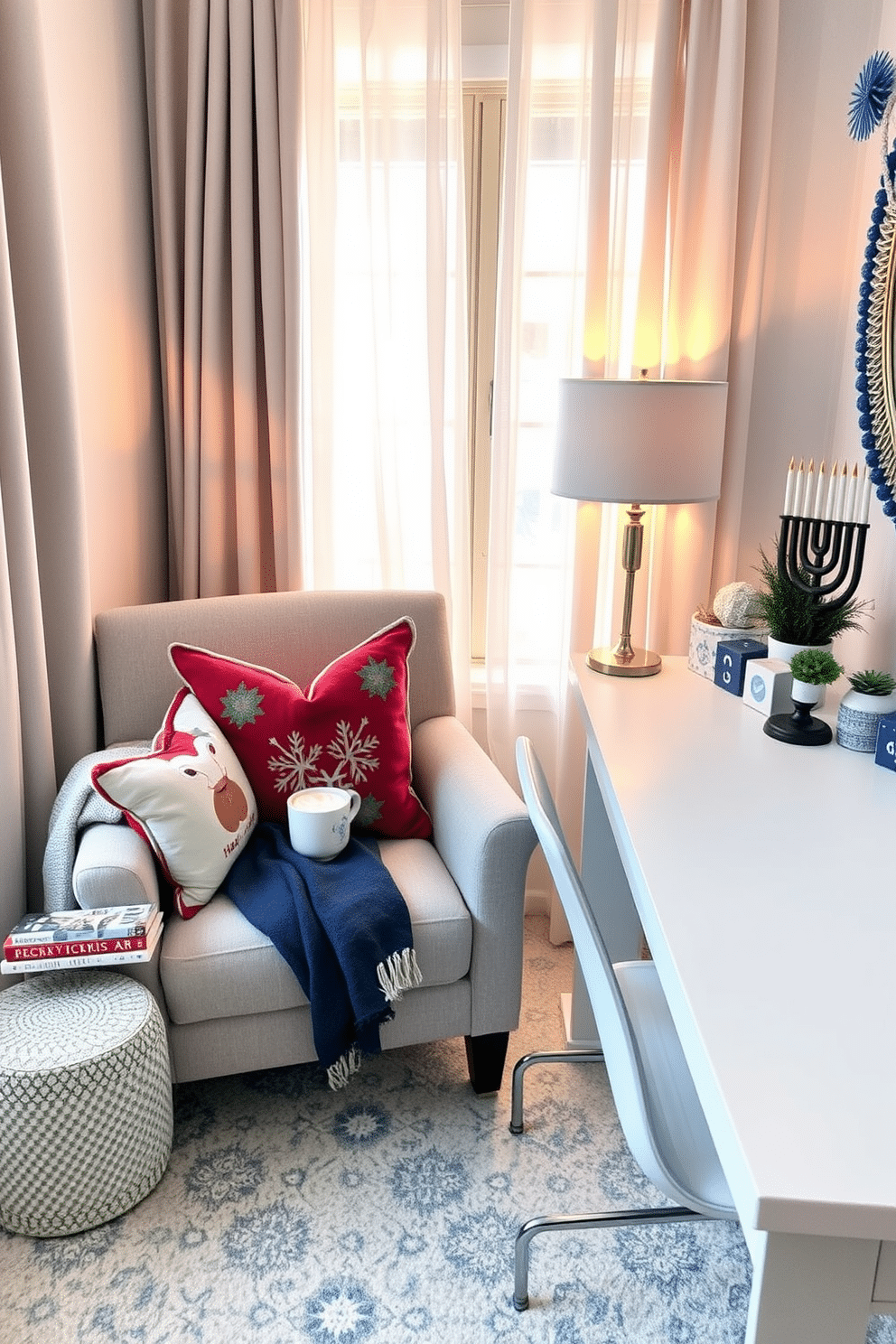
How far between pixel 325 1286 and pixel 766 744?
1.09 metres

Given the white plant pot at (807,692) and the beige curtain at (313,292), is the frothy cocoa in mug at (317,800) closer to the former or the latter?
the beige curtain at (313,292)

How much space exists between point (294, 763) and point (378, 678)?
9.4 inches

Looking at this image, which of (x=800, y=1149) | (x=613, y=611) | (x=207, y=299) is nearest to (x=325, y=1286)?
(x=800, y=1149)

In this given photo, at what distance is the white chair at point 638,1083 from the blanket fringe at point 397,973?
40 cm

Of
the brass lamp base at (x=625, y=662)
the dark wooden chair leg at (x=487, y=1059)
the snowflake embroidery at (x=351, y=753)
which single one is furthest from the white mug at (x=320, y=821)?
the brass lamp base at (x=625, y=662)

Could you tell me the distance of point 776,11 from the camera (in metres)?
2.12

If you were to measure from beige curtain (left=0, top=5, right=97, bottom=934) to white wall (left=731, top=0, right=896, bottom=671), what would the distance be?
1.49 metres

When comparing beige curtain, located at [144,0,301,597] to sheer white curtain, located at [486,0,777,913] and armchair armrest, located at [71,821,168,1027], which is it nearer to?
sheer white curtain, located at [486,0,777,913]

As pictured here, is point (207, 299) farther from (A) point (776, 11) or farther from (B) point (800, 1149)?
(B) point (800, 1149)

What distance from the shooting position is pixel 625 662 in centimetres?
207

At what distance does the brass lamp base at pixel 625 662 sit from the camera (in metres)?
2.04

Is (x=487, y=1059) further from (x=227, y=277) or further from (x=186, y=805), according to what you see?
(x=227, y=277)

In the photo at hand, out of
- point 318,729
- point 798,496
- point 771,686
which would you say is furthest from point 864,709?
point 318,729

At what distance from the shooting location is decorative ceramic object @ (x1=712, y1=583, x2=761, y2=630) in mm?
1943
